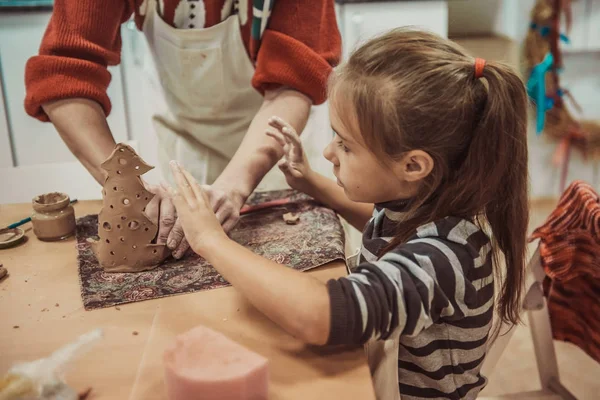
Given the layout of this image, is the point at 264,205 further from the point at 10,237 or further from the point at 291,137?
the point at 10,237

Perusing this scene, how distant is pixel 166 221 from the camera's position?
3.17 feet

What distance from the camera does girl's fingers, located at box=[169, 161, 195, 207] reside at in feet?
2.81

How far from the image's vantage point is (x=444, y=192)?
0.83 meters

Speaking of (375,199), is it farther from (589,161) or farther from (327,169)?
(589,161)

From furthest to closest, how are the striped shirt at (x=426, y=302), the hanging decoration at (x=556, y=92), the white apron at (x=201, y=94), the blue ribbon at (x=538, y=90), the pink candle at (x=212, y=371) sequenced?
the hanging decoration at (x=556, y=92)
the blue ribbon at (x=538, y=90)
the white apron at (x=201, y=94)
the striped shirt at (x=426, y=302)
the pink candle at (x=212, y=371)

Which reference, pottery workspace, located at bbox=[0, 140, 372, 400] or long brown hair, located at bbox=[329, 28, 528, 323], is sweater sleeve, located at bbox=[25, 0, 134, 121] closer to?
pottery workspace, located at bbox=[0, 140, 372, 400]

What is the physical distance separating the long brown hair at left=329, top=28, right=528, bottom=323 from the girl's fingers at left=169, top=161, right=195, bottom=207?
250 millimetres

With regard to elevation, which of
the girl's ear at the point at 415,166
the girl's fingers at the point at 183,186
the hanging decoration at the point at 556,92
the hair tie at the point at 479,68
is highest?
the hair tie at the point at 479,68

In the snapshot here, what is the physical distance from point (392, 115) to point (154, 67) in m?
0.90

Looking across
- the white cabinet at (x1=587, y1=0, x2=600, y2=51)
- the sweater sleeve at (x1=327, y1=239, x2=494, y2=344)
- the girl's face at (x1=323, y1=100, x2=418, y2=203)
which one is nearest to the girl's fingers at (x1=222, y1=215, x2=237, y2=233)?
the girl's face at (x1=323, y1=100, x2=418, y2=203)

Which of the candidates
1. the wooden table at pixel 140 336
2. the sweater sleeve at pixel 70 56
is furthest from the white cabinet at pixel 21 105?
the wooden table at pixel 140 336

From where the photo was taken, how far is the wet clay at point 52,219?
1.04 metres

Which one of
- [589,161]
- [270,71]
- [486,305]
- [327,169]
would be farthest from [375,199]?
[589,161]

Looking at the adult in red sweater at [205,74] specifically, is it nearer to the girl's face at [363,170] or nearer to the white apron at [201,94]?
the white apron at [201,94]
